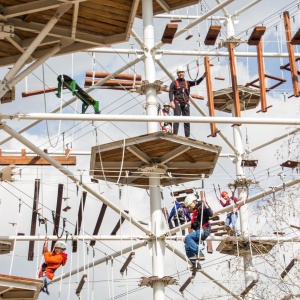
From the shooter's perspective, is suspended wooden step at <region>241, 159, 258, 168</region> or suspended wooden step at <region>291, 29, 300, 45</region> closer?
suspended wooden step at <region>291, 29, 300, 45</region>

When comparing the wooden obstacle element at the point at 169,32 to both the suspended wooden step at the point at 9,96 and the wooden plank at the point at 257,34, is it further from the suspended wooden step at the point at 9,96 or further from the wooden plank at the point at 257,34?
the suspended wooden step at the point at 9,96

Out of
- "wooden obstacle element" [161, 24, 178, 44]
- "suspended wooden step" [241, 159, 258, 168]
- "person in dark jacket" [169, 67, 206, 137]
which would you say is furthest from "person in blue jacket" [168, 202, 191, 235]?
"wooden obstacle element" [161, 24, 178, 44]

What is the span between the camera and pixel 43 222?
78.2 ft

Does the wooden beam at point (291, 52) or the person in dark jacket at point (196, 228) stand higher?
the wooden beam at point (291, 52)

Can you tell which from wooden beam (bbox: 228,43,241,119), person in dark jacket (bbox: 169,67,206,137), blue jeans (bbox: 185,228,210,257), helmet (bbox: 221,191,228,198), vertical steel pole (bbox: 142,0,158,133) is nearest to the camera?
blue jeans (bbox: 185,228,210,257)

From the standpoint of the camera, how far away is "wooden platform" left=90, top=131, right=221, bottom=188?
24297mm

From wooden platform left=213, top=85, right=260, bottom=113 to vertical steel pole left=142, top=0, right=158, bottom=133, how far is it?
5.48 meters

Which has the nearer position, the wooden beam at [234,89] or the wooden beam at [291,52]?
the wooden beam at [291,52]

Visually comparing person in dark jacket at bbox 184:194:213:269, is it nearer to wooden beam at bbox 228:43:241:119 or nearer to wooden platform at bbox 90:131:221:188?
wooden platform at bbox 90:131:221:188

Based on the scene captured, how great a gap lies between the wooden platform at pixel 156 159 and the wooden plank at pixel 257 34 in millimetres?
2490

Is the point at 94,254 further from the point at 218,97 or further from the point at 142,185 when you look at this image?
the point at 218,97

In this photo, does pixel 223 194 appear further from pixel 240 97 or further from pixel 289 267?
pixel 289 267

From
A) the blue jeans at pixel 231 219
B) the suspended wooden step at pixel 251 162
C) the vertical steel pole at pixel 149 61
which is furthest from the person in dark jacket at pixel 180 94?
the suspended wooden step at pixel 251 162

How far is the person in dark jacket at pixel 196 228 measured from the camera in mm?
22578
